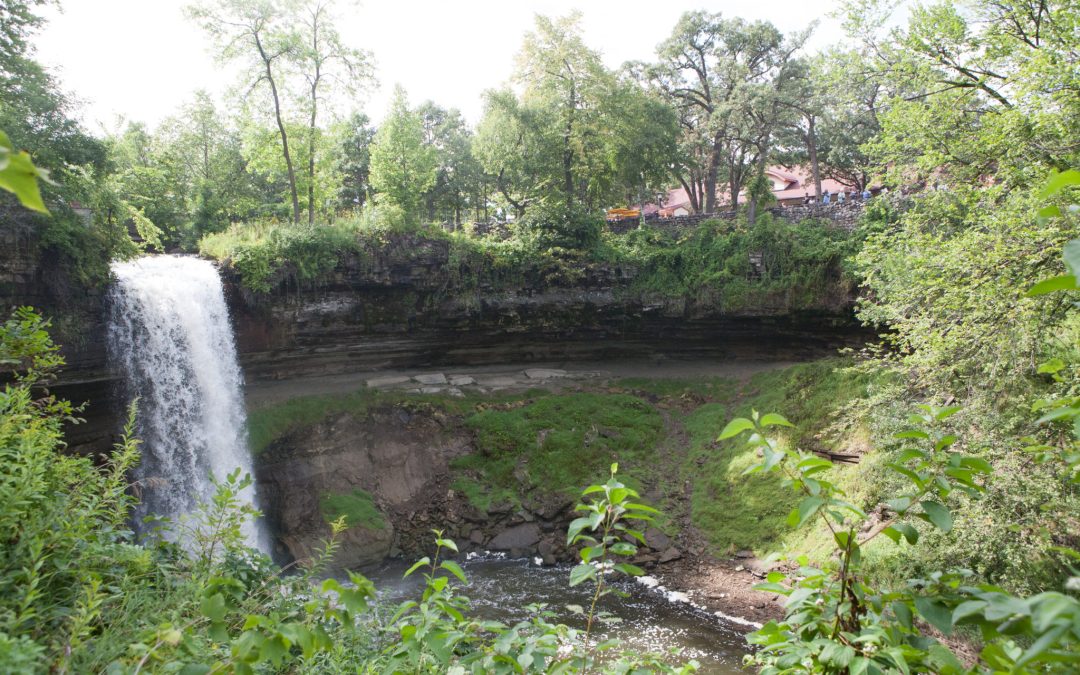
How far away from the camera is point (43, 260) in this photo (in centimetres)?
1449

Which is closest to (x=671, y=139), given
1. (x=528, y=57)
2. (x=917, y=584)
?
(x=528, y=57)

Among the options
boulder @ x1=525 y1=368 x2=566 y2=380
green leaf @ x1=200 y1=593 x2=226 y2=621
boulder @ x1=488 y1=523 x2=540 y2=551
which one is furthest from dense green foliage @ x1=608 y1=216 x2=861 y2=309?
green leaf @ x1=200 y1=593 x2=226 y2=621

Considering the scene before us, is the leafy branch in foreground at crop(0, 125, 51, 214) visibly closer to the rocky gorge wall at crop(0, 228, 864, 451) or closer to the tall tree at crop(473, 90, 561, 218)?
the rocky gorge wall at crop(0, 228, 864, 451)

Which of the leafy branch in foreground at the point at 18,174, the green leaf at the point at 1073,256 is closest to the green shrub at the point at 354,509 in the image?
the leafy branch in foreground at the point at 18,174

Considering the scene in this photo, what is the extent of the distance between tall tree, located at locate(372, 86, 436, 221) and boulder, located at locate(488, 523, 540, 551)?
13842 mm

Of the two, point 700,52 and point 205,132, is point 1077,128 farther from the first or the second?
point 205,132

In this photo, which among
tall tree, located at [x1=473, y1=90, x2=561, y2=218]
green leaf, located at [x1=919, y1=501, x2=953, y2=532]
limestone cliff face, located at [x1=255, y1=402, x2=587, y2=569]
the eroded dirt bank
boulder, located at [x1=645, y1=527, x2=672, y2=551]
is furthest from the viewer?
tall tree, located at [x1=473, y1=90, x2=561, y2=218]

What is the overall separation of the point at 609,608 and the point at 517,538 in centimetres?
409

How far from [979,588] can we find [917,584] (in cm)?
35

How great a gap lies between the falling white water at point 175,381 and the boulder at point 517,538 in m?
6.31

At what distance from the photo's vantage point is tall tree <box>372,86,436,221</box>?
24141 millimetres

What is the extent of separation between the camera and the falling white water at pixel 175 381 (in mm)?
15359

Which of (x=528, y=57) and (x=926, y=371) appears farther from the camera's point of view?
(x=528, y=57)

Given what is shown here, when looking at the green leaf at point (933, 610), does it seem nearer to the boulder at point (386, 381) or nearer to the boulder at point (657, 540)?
the boulder at point (657, 540)
